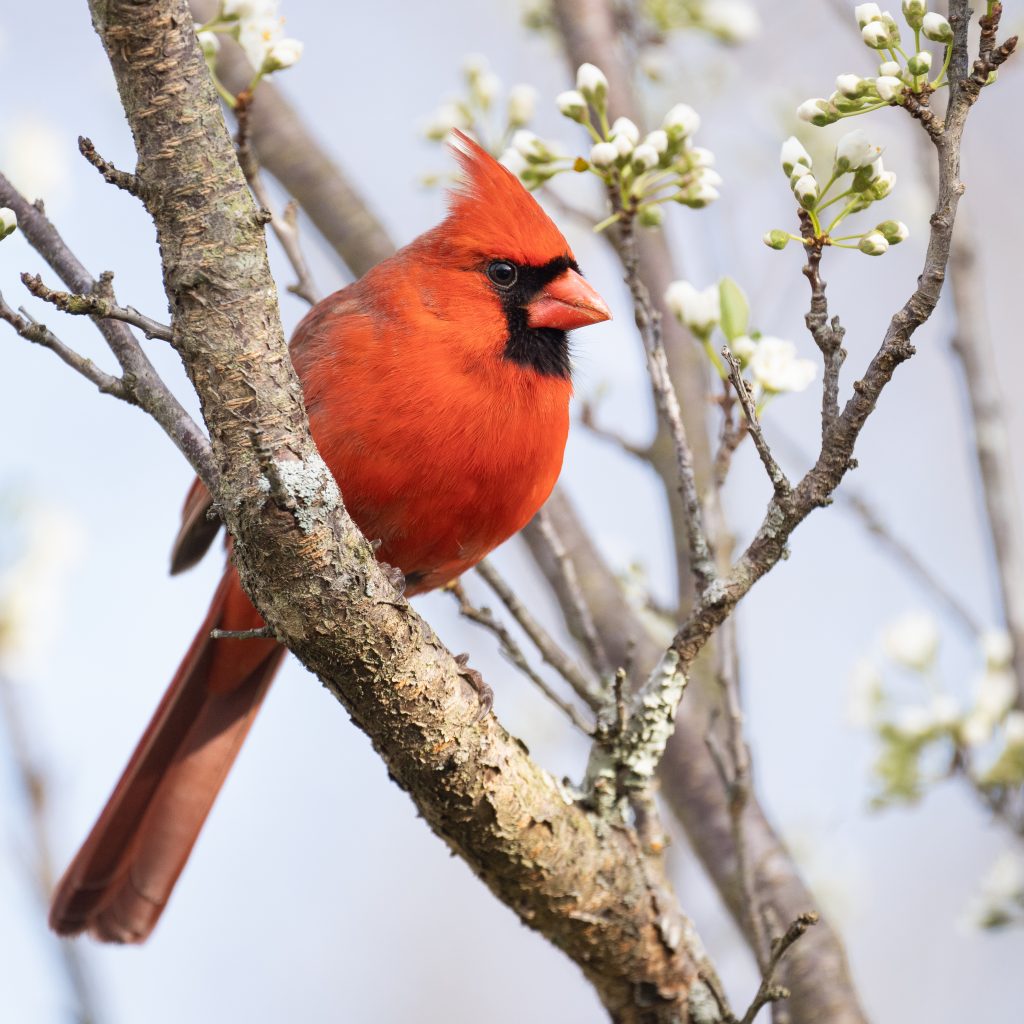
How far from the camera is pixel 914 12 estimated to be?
1.60 metres

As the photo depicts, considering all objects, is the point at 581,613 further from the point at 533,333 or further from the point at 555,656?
the point at 533,333

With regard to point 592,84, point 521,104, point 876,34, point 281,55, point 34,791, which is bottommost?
point 34,791

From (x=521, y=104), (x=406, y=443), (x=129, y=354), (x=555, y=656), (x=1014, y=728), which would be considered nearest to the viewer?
(x=129, y=354)

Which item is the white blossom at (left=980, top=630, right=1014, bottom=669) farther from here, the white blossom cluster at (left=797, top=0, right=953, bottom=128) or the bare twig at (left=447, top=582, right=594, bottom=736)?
the white blossom cluster at (left=797, top=0, right=953, bottom=128)

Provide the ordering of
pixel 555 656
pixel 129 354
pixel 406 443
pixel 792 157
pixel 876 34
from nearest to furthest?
pixel 876 34
pixel 792 157
pixel 129 354
pixel 406 443
pixel 555 656

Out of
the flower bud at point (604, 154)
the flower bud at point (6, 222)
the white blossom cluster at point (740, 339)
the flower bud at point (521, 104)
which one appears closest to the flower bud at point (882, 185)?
the white blossom cluster at point (740, 339)

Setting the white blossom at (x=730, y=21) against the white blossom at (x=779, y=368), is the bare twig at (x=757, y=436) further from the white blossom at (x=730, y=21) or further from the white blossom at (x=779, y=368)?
the white blossom at (x=730, y=21)

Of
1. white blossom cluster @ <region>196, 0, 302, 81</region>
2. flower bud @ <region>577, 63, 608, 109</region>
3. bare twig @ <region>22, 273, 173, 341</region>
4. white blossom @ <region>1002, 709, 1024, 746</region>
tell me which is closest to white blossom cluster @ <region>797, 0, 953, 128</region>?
flower bud @ <region>577, 63, 608, 109</region>

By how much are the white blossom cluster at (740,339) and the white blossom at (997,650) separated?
85 cm

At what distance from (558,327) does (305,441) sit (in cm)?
100

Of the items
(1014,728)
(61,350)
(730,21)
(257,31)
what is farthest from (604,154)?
(1014,728)

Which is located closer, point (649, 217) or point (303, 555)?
point (303, 555)

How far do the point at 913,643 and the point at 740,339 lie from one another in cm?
102

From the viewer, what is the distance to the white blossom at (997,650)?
266 cm
